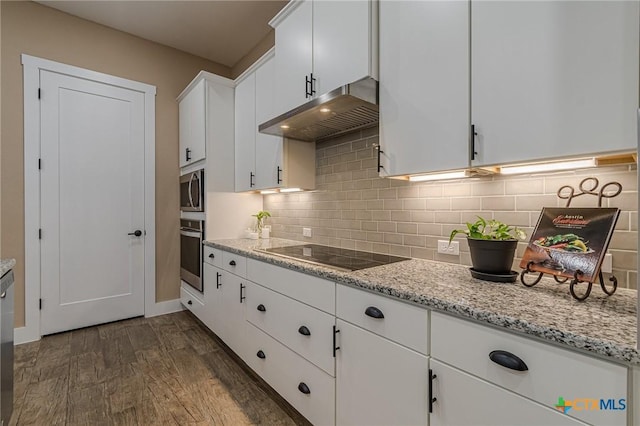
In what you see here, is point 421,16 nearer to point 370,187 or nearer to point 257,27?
point 370,187

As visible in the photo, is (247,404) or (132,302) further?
(132,302)

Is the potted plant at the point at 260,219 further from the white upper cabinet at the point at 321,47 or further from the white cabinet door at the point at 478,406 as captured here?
the white cabinet door at the point at 478,406

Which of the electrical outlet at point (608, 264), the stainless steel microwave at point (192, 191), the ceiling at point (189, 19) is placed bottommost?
the electrical outlet at point (608, 264)

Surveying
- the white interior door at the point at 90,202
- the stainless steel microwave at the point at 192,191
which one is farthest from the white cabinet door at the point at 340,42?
the white interior door at the point at 90,202

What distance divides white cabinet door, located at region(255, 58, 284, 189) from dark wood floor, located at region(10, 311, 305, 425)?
1509 millimetres

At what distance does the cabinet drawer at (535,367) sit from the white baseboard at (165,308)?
3.28 meters

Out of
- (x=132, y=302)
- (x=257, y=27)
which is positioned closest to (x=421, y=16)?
(x=257, y=27)

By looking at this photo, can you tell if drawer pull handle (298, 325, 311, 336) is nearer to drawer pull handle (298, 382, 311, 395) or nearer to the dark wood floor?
drawer pull handle (298, 382, 311, 395)

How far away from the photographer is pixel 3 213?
2.60 meters

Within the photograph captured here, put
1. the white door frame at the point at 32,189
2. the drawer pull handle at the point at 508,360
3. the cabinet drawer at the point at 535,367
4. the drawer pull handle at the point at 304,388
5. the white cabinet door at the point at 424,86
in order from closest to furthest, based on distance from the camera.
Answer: the cabinet drawer at the point at 535,367, the drawer pull handle at the point at 508,360, the white cabinet door at the point at 424,86, the drawer pull handle at the point at 304,388, the white door frame at the point at 32,189

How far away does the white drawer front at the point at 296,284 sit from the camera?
4.78 ft

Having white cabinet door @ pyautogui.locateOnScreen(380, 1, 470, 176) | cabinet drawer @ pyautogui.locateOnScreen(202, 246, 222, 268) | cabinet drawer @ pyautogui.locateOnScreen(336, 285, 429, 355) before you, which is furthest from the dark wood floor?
white cabinet door @ pyautogui.locateOnScreen(380, 1, 470, 176)

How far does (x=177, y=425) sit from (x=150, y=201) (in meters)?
2.39

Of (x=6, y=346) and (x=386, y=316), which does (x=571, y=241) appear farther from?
(x=6, y=346)
